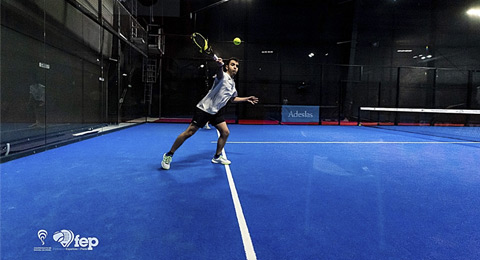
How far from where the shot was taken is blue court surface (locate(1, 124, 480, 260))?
5.58 feet

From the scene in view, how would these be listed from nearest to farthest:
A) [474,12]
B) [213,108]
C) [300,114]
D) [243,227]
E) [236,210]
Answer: [243,227], [236,210], [213,108], [300,114], [474,12]

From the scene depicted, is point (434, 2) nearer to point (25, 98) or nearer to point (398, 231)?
point (398, 231)

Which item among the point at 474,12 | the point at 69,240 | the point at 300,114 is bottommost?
the point at 69,240

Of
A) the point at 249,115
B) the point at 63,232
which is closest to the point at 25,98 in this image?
the point at 63,232

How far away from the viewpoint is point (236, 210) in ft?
7.63

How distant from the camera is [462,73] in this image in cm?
1448

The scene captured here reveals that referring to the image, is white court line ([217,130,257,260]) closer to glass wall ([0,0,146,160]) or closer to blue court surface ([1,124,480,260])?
blue court surface ([1,124,480,260])

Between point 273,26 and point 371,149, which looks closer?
point 371,149

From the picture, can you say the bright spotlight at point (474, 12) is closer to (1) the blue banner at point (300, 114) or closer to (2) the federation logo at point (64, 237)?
(1) the blue banner at point (300, 114)

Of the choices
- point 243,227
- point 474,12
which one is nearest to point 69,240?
point 243,227

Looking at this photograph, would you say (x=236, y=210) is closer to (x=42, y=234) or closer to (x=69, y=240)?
(x=69, y=240)

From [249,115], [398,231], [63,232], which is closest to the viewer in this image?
[63,232]

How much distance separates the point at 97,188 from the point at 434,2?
19.8 m

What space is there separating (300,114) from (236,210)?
1203 centimetres
